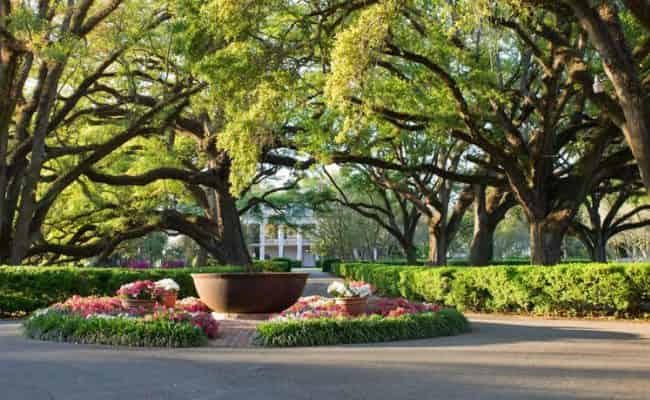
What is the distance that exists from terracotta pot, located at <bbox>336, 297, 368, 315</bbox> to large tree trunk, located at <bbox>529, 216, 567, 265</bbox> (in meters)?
7.13

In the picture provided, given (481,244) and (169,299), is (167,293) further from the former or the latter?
(481,244)

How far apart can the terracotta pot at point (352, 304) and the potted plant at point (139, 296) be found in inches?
139

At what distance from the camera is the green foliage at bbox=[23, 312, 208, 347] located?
8.98 metres

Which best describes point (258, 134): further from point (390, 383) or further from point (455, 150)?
point (455, 150)

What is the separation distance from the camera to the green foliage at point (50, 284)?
14.2 metres

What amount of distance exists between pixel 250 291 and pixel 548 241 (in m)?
8.88

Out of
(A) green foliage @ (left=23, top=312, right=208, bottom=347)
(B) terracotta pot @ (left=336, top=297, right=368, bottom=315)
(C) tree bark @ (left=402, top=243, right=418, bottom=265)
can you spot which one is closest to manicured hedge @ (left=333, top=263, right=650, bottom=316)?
(B) terracotta pot @ (left=336, top=297, right=368, bottom=315)

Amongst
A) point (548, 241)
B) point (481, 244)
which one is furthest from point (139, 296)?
→ point (481, 244)

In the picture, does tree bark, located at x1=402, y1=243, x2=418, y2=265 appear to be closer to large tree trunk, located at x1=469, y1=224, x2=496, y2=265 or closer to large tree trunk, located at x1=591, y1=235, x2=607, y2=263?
large tree trunk, located at x1=591, y1=235, x2=607, y2=263

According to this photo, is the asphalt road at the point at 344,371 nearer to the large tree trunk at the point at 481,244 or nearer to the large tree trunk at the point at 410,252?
the large tree trunk at the point at 481,244

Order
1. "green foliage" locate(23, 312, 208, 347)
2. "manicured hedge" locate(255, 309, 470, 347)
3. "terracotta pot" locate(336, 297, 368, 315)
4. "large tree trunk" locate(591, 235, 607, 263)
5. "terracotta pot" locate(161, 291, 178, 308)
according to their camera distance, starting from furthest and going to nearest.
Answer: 1. "large tree trunk" locate(591, 235, 607, 263)
2. "terracotta pot" locate(161, 291, 178, 308)
3. "terracotta pot" locate(336, 297, 368, 315)
4. "manicured hedge" locate(255, 309, 470, 347)
5. "green foliage" locate(23, 312, 208, 347)

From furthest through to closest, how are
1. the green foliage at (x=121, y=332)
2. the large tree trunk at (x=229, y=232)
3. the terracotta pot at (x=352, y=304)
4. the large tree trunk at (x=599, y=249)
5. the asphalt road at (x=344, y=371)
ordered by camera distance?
1. the large tree trunk at (x=599, y=249)
2. the large tree trunk at (x=229, y=232)
3. the terracotta pot at (x=352, y=304)
4. the green foliage at (x=121, y=332)
5. the asphalt road at (x=344, y=371)

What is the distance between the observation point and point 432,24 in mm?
14430

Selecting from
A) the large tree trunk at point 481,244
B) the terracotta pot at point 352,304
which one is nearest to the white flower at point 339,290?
the terracotta pot at point 352,304
